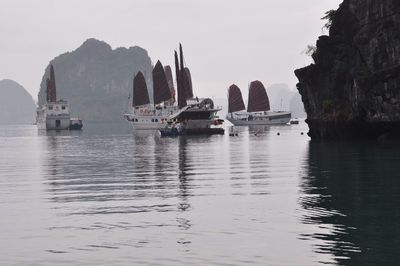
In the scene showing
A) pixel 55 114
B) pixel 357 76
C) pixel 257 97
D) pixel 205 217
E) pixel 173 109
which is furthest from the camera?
pixel 257 97

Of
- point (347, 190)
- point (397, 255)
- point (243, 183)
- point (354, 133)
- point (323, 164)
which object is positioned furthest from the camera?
point (354, 133)

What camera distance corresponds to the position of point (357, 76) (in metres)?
63.3

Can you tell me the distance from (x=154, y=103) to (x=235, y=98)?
43.3 meters

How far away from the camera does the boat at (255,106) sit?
557 ft

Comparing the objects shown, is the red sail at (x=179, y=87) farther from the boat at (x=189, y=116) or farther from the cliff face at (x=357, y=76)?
the cliff face at (x=357, y=76)

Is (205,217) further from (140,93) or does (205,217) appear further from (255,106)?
(255,106)

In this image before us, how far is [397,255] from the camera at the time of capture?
1489 cm

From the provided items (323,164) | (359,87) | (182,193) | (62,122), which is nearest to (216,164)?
(323,164)

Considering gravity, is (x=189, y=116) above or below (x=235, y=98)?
below

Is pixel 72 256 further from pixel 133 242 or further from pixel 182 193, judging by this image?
pixel 182 193

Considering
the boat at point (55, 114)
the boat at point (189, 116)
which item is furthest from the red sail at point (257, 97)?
the boat at point (189, 116)

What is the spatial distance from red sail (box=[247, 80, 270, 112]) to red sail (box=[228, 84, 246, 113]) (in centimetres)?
401

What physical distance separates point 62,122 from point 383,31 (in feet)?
410

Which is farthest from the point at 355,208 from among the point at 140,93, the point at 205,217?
the point at 140,93
